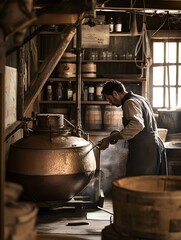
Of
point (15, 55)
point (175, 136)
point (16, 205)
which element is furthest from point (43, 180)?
point (175, 136)

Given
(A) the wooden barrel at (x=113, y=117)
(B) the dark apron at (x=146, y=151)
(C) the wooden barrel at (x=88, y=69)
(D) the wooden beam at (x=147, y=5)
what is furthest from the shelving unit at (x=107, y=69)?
(B) the dark apron at (x=146, y=151)

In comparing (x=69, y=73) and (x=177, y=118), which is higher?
(x=69, y=73)

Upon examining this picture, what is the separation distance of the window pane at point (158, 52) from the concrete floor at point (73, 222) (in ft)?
13.6

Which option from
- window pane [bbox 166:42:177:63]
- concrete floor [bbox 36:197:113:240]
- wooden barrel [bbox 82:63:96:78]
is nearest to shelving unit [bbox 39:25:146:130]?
wooden barrel [bbox 82:63:96:78]

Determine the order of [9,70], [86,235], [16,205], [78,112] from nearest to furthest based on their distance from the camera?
[16,205] < [86,235] < [9,70] < [78,112]

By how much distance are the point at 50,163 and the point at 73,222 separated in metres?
0.93

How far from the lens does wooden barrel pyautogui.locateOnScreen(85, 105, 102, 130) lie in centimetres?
1005

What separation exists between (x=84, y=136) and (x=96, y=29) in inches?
120

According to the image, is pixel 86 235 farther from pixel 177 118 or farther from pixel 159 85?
pixel 159 85

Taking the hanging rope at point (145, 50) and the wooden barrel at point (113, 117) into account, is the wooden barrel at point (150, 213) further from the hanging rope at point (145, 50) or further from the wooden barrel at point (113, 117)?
the wooden barrel at point (113, 117)

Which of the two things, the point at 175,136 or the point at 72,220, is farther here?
the point at 175,136

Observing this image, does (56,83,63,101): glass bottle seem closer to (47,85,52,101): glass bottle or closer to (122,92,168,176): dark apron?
(47,85,52,101): glass bottle

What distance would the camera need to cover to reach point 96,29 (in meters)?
9.38

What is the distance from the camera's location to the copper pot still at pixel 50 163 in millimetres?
5969
